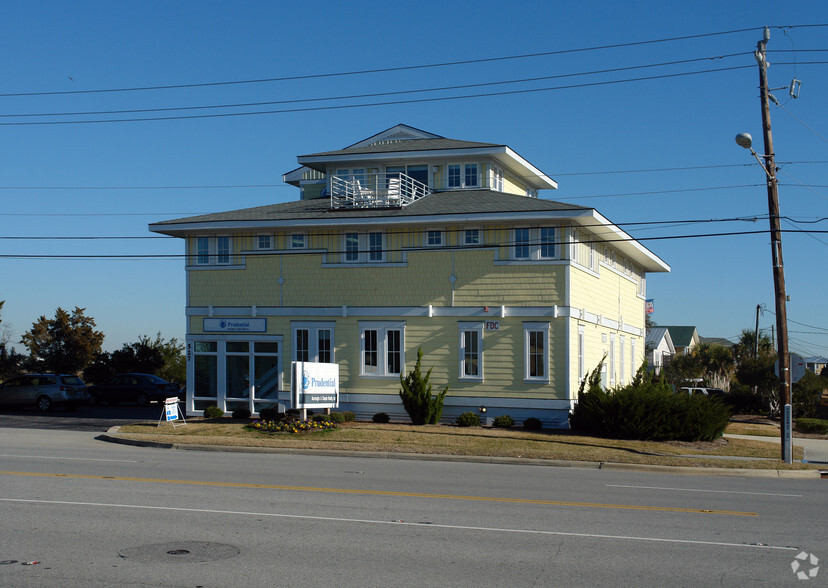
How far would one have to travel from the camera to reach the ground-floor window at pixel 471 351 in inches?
1089

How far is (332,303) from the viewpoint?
95.4ft

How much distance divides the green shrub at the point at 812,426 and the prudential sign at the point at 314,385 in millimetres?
17319

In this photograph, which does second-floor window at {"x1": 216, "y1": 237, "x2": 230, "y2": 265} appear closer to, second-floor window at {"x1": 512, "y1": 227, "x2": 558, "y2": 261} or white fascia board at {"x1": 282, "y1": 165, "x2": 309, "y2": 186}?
second-floor window at {"x1": 512, "y1": 227, "x2": 558, "y2": 261}

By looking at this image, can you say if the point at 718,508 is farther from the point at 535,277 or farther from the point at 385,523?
the point at 535,277

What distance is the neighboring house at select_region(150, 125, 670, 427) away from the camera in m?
27.2

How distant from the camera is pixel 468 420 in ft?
88.0

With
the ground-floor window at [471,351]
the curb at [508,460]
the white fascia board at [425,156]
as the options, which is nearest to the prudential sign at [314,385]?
the curb at [508,460]

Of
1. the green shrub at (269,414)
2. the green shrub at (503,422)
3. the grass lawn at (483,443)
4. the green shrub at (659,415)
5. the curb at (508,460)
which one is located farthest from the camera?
the green shrub at (269,414)

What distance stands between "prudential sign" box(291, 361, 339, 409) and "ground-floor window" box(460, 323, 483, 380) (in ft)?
13.5

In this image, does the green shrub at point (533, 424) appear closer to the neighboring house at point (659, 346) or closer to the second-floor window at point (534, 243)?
the second-floor window at point (534, 243)

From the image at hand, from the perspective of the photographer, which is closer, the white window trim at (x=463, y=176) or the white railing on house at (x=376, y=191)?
the white railing on house at (x=376, y=191)

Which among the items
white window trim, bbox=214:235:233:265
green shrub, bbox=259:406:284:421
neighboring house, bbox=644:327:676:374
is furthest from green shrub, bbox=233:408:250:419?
neighboring house, bbox=644:327:676:374

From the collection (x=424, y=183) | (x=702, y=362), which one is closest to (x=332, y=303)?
(x=424, y=183)

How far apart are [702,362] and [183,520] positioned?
60.9m
